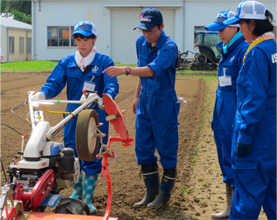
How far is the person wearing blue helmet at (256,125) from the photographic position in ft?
10.3

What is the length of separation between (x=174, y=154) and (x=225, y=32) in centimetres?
144

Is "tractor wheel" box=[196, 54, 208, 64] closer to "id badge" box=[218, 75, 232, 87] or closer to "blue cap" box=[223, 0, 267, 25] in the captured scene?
"id badge" box=[218, 75, 232, 87]

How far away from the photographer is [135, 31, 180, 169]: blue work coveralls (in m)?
4.71

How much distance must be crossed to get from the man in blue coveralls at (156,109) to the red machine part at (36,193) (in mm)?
1488

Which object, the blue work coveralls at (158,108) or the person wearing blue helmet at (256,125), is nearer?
the person wearing blue helmet at (256,125)

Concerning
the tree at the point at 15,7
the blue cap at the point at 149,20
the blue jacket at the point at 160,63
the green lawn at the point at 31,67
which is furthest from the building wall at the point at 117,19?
the blue cap at the point at 149,20

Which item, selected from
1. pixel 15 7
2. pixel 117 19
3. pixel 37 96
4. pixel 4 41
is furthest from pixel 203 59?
pixel 15 7

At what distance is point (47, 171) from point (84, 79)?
4.42 ft

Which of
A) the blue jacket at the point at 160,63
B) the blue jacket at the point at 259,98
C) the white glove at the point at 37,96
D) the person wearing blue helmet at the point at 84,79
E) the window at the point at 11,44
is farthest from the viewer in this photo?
the window at the point at 11,44

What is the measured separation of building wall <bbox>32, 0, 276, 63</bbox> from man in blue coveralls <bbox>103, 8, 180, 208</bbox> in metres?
28.1

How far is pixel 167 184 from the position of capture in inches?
192

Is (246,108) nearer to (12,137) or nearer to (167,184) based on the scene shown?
(167,184)

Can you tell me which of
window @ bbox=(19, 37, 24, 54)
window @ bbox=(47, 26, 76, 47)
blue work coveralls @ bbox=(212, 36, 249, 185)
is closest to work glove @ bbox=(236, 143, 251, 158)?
blue work coveralls @ bbox=(212, 36, 249, 185)

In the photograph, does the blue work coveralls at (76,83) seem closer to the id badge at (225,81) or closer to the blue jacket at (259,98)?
the id badge at (225,81)
